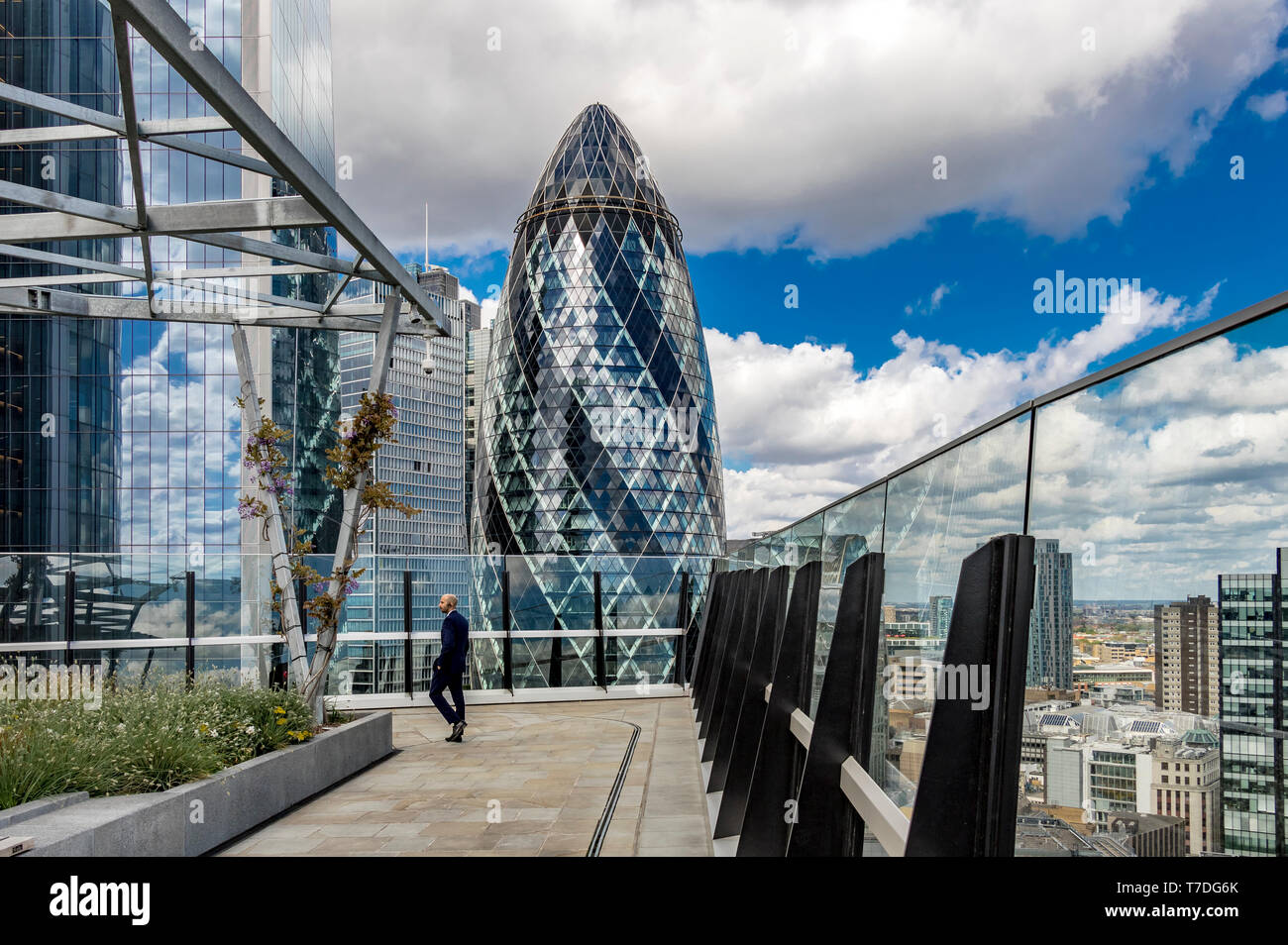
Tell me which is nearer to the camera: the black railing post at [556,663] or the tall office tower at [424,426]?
the black railing post at [556,663]

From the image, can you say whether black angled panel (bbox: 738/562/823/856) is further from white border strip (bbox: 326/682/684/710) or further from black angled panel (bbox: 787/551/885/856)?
white border strip (bbox: 326/682/684/710)

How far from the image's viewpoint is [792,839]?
348 cm

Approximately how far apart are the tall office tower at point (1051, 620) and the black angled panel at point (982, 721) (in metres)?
0.02

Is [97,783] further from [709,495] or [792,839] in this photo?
[709,495]

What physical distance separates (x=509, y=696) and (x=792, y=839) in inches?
530

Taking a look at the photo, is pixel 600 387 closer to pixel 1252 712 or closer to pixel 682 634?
pixel 682 634

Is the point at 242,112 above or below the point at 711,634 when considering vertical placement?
above

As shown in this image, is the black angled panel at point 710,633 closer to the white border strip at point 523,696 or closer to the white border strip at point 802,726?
the white border strip at point 523,696

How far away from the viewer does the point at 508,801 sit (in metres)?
7.89

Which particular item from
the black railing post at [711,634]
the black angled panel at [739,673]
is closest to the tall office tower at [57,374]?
the black railing post at [711,634]

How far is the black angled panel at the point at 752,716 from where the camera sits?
5734 millimetres

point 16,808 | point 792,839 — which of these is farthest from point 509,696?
point 792,839

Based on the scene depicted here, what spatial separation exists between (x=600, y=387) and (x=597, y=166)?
17.6 meters

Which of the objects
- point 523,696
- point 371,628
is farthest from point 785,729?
point 371,628
